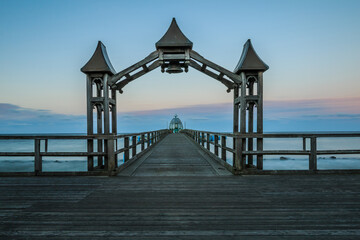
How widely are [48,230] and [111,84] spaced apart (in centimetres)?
445

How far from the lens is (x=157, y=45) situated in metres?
6.39

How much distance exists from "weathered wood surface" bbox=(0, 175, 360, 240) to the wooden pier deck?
1cm

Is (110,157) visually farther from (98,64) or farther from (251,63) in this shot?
(251,63)

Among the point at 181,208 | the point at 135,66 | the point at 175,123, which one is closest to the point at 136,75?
the point at 135,66

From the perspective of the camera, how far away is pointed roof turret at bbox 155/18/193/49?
639cm

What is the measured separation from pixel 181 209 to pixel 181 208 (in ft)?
0.13

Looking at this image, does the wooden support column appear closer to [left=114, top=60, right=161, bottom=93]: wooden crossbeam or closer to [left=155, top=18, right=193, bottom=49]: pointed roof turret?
[left=114, top=60, right=161, bottom=93]: wooden crossbeam

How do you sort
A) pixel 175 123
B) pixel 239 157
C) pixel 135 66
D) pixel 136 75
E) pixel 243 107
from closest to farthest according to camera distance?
pixel 239 157, pixel 243 107, pixel 135 66, pixel 136 75, pixel 175 123

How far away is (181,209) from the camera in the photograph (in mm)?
3514

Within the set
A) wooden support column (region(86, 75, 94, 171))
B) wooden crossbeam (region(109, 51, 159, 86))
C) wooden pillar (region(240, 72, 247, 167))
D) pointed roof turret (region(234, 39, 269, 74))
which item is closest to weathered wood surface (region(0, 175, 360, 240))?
wooden support column (region(86, 75, 94, 171))

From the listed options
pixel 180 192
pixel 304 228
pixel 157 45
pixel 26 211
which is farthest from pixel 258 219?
pixel 157 45

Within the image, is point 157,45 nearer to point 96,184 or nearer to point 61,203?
point 96,184

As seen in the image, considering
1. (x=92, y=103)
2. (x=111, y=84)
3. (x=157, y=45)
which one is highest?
(x=157, y=45)

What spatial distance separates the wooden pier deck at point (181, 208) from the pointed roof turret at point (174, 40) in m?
3.64
